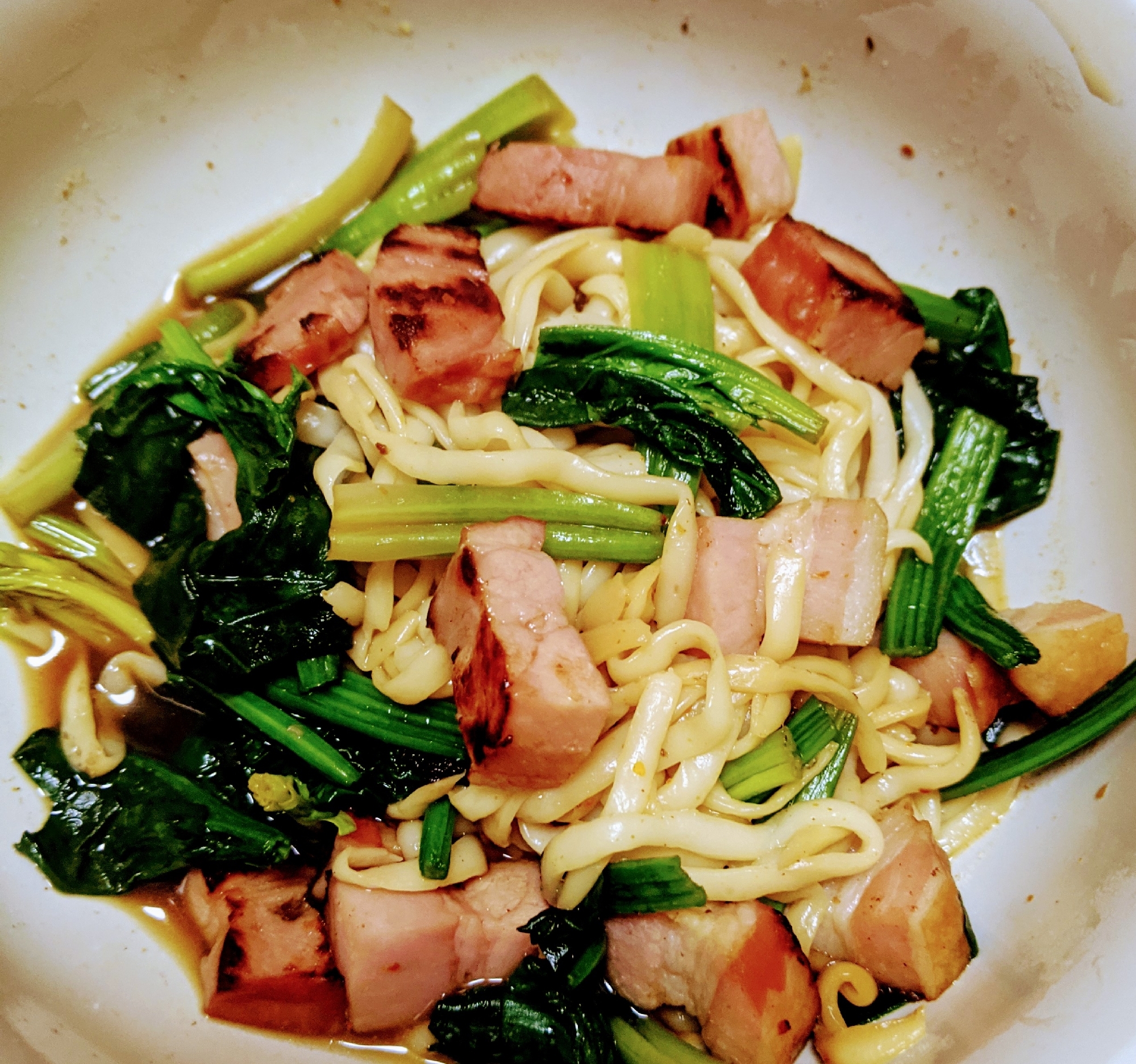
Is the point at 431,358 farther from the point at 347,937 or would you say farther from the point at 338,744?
the point at 347,937

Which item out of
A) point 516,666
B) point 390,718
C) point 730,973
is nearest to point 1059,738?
point 730,973

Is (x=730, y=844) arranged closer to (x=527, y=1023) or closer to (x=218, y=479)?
(x=527, y=1023)

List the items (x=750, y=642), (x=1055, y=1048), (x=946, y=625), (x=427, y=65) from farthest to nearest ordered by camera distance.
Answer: (x=427, y=65) → (x=946, y=625) → (x=750, y=642) → (x=1055, y=1048)

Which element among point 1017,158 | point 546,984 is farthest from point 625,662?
point 1017,158

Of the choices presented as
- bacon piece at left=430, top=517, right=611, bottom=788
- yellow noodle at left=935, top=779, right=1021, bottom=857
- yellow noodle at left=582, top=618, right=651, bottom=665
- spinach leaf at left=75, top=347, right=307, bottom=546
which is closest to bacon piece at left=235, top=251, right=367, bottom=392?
spinach leaf at left=75, top=347, right=307, bottom=546

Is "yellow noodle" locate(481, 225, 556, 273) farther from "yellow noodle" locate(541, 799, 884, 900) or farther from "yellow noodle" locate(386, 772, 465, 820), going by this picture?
"yellow noodle" locate(541, 799, 884, 900)

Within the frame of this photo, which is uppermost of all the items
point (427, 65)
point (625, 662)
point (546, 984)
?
point (427, 65)
